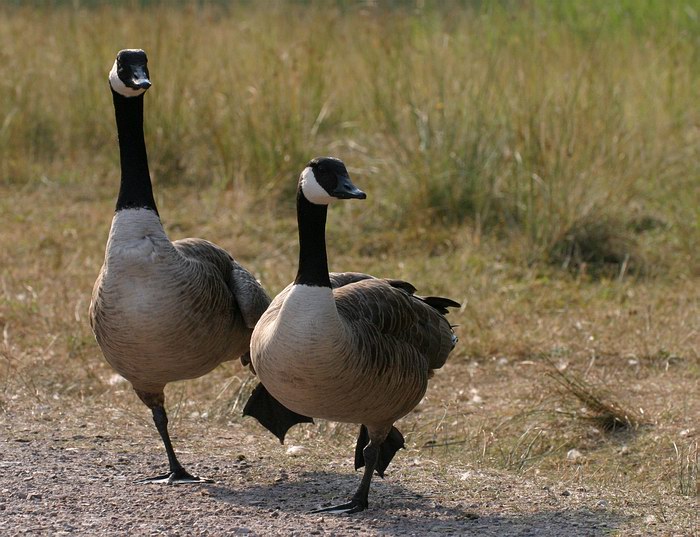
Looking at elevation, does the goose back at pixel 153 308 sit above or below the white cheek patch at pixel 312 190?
below

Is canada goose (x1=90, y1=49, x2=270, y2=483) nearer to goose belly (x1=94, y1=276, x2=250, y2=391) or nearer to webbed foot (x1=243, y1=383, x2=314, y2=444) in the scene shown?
goose belly (x1=94, y1=276, x2=250, y2=391)

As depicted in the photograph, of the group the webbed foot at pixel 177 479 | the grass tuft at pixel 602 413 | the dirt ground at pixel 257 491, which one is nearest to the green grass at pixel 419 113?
the grass tuft at pixel 602 413

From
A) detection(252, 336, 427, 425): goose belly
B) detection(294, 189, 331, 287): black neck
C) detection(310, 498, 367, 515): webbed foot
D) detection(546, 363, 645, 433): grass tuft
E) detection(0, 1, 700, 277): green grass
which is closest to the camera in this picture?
detection(252, 336, 427, 425): goose belly

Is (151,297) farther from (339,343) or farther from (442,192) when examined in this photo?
(442,192)

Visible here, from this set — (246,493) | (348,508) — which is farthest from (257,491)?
(348,508)

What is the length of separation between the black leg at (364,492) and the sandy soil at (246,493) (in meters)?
0.06

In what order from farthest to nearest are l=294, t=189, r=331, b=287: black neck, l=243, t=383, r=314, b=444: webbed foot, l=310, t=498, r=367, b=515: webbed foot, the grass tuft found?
the grass tuft, l=243, t=383, r=314, b=444: webbed foot, l=310, t=498, r=367, b=515: webbed foot, l=294, t=189, r=331, b=287: black neck

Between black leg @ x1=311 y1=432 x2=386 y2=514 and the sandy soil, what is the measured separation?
0.19ft

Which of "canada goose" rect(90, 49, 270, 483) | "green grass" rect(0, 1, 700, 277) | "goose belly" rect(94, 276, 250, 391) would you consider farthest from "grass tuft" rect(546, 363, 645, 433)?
"green grass" rect(0, 1, 700, 277)

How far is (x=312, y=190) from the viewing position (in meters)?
4.41

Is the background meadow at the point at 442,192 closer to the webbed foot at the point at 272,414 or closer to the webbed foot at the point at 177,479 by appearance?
the webbed foot at the point at 272,414

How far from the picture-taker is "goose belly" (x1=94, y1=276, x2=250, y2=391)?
4.61 metres

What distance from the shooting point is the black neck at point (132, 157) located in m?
4.91

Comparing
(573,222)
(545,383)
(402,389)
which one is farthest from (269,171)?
(402,389)
